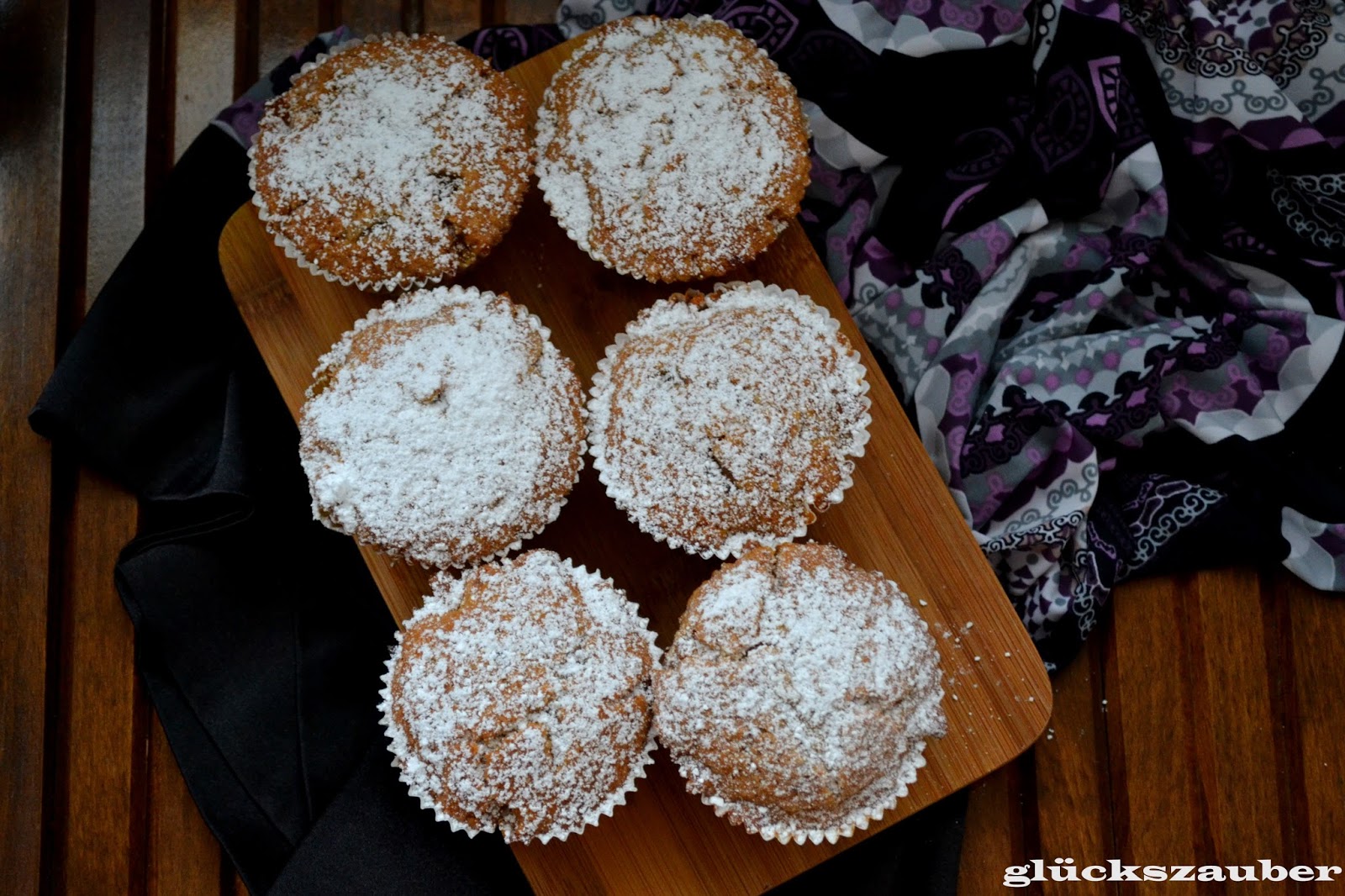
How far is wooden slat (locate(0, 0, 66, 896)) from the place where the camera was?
187 cm

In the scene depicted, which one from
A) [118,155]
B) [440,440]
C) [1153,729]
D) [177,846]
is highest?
[118,155]

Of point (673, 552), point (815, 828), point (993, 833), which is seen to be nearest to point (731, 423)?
point (673, 552)

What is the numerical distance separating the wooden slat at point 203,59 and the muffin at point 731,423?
0.95 meters

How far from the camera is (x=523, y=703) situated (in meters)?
1.59

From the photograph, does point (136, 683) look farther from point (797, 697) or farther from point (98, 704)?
point (797, 697)

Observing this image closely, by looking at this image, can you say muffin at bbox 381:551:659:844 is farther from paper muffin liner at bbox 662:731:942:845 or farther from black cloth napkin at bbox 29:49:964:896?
black cloth napkin at bbox 29:49:964:896

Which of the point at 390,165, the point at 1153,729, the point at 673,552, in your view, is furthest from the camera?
the point at 1153,729

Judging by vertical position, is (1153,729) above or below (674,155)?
below

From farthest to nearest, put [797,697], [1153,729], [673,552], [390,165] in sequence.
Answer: [1153,729] < [673,552] < [390,165] < [797,697]

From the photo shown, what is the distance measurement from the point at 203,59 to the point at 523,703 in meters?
1.32

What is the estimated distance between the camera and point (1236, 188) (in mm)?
1979

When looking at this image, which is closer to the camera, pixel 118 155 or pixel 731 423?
pixel 731 423

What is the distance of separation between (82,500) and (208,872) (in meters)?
0.68

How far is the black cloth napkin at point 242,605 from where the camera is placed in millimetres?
1847
